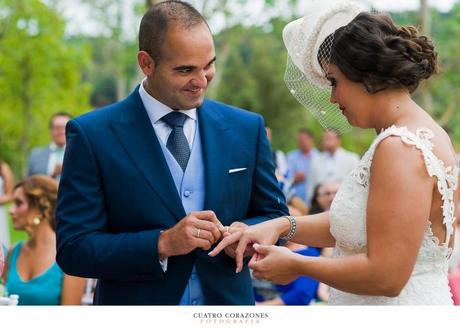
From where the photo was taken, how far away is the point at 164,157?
3.43 m

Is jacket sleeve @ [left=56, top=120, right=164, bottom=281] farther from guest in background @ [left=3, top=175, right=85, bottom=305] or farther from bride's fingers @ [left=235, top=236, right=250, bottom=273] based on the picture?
guest in background @ [left=3, top=175, right=85, bottom=305]

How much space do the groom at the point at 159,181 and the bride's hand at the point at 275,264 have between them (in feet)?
0.90

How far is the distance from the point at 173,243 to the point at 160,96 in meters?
0.64

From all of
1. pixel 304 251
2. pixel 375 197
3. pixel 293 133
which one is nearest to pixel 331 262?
pixel 375 197

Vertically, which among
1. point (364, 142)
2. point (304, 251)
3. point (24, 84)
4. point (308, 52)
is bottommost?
point (364, 142)

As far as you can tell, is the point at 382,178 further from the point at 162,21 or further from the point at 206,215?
the point at 162,21

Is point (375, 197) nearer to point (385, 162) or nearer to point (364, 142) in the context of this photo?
point (385, 162)

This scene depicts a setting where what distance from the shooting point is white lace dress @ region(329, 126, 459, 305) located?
9.35ft

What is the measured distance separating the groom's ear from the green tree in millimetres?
18577

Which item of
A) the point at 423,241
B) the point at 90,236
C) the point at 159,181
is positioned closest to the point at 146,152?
the point at 159,181

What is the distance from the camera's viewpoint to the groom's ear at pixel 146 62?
139 inches

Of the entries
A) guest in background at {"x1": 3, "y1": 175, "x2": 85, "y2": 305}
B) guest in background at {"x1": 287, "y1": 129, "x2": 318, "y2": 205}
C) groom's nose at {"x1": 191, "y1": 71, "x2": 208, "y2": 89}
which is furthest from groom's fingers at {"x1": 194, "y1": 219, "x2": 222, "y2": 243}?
guest in background at {"x1": 287, "y1": 129, "x2": 318, "y2": 205}

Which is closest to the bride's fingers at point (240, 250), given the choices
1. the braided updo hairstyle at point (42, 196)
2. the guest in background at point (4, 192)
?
the braided updo hairstyle at point (42, 196)

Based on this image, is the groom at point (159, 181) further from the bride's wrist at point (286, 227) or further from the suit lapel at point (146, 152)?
the bride's wrist at point (286, 227)
